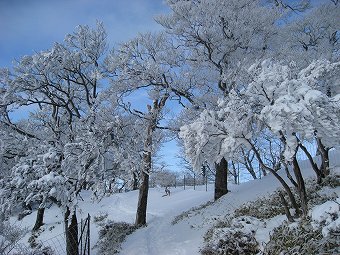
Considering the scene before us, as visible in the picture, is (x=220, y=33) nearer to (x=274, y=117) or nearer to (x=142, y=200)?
(x=274, y=117)

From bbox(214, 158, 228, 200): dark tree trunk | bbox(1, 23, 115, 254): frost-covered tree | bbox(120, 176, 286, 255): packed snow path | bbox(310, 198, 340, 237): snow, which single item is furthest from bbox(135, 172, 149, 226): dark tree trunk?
bbox(310, 198, 340, 237): snow

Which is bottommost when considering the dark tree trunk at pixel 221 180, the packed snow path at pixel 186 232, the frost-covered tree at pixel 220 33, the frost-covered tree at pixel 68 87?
the packed snow path at pixel 186 232

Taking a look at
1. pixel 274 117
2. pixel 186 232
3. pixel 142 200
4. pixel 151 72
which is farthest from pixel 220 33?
pixel 142 200

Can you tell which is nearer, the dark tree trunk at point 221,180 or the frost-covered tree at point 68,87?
the frost-covered tree at point 68,87

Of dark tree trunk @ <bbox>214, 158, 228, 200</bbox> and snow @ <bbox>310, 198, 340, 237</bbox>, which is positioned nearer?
snow @ <bbox>310, 198, 340, 237</bbox>

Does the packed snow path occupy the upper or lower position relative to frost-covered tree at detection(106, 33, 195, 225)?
lower

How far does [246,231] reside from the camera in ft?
24.7

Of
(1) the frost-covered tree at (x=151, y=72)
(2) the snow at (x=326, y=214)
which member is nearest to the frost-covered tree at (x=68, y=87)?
(1) the frost-covered tree at (x=151, y=72)

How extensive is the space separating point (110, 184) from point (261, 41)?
26.9ft

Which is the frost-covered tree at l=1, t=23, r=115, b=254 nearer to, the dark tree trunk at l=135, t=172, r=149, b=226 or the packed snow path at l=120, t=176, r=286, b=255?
the packed snow path at l=120, t=176, r=286, b=255

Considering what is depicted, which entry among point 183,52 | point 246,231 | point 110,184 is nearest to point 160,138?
point 183,52

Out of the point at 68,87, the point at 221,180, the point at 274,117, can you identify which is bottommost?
the point at 221,180

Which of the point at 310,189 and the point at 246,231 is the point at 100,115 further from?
the point at 310,189

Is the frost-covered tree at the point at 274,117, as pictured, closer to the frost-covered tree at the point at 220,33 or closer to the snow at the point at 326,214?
the snow at the point at 326,214
